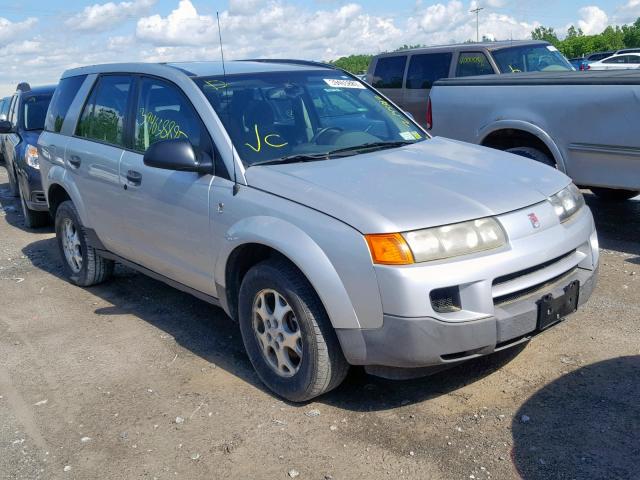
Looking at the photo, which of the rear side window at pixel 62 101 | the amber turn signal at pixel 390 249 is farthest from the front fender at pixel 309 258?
the rear side window at pixel 62 101

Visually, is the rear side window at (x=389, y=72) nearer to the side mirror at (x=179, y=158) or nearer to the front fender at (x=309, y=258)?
the side mirror at (x=179, y=158)

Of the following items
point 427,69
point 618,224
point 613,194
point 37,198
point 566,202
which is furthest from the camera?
point 427,69

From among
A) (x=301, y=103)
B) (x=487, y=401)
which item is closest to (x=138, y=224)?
(x=301, y=103)

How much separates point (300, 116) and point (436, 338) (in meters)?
1.87

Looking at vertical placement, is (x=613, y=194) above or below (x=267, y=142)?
below

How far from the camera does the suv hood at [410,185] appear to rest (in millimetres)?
3455

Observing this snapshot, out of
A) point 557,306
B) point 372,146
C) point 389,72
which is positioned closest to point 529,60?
point 389,72

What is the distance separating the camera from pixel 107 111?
5.54 meters

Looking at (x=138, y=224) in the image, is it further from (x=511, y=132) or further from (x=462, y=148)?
(x=511, y=132)

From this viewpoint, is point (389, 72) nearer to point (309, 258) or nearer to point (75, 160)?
point (75, 160)

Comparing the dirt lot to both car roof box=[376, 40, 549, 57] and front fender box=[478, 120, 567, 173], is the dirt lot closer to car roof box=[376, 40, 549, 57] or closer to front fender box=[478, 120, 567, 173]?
front fender box=[478, 120, 567, 173]

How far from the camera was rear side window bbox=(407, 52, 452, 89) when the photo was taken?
10773 millimetres

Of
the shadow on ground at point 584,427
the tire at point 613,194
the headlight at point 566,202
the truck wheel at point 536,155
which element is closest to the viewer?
the shadow on ground at point 584,427

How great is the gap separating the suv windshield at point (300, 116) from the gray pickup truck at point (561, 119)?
2.15 m
